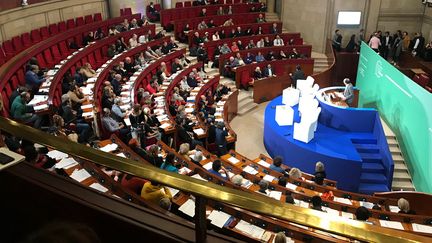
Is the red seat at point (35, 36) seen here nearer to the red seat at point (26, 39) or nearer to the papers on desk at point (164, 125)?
the red seat at point (26, 39)

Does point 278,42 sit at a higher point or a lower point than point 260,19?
lower

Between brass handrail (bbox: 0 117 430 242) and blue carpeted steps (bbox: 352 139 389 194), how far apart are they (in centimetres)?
859

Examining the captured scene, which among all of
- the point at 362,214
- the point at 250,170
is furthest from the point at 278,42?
the point at 362,214

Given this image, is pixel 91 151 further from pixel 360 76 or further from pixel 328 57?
pixel 328 57

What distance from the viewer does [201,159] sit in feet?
23.8

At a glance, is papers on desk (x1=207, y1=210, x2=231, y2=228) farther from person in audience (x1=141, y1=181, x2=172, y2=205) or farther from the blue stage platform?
the blue stage platform

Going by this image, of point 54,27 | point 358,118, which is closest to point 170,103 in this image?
point 358,118

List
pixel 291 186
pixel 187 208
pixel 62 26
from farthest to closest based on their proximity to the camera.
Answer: pixel 62 26 → pixel 291 186 → pixel 187 208

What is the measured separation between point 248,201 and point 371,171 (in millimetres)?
9340

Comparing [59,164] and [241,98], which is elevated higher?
[59,164]

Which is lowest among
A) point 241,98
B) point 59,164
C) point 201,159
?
point 241,98

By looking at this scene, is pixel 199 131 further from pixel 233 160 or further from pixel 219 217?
pixel 219 217

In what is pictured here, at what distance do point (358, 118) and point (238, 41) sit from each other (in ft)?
22.2

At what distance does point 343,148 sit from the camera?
1002cm
